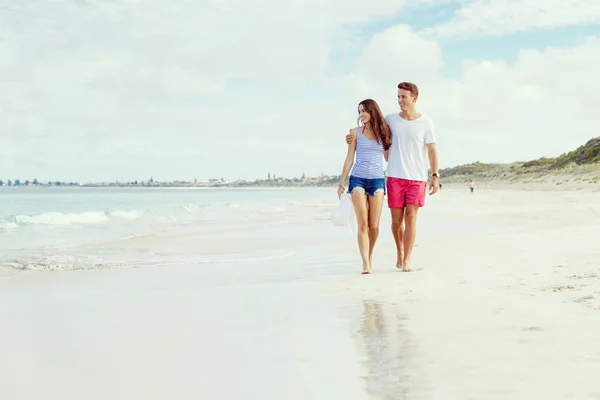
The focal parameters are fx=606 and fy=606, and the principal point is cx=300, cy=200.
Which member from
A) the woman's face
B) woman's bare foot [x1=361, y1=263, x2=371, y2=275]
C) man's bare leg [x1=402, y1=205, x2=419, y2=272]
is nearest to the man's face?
the woman's face

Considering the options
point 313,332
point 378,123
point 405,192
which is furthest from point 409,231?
point 313,332

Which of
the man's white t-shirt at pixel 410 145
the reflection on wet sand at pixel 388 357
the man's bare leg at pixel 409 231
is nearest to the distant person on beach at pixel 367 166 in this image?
the man's white t-shirt at pixel 410 145

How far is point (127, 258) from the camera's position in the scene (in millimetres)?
9586

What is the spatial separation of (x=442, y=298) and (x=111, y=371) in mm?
2845

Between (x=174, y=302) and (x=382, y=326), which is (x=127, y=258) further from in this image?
(x=382, y=326)

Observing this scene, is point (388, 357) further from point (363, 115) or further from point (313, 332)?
point (363, 115)

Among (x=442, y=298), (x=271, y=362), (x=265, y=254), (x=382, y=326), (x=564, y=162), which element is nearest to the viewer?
(x=271, y=362)

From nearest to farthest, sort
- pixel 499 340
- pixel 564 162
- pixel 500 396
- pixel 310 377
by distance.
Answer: pixel 500 396 < pixel 310 377 < pixel 499 340 < pixel 564 162

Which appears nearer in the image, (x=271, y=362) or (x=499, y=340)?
(x=271, y=362)

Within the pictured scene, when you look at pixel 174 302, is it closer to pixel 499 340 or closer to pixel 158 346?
pixel 158 346

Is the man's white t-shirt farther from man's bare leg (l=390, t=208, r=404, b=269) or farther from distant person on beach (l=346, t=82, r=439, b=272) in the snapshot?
man's bare leg (l=390, t=208, r=404, b=269)

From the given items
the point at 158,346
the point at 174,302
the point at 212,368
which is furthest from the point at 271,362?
the point at 174,302

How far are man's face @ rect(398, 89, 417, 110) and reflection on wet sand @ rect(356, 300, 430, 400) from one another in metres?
2.86

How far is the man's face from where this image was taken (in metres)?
6.70
